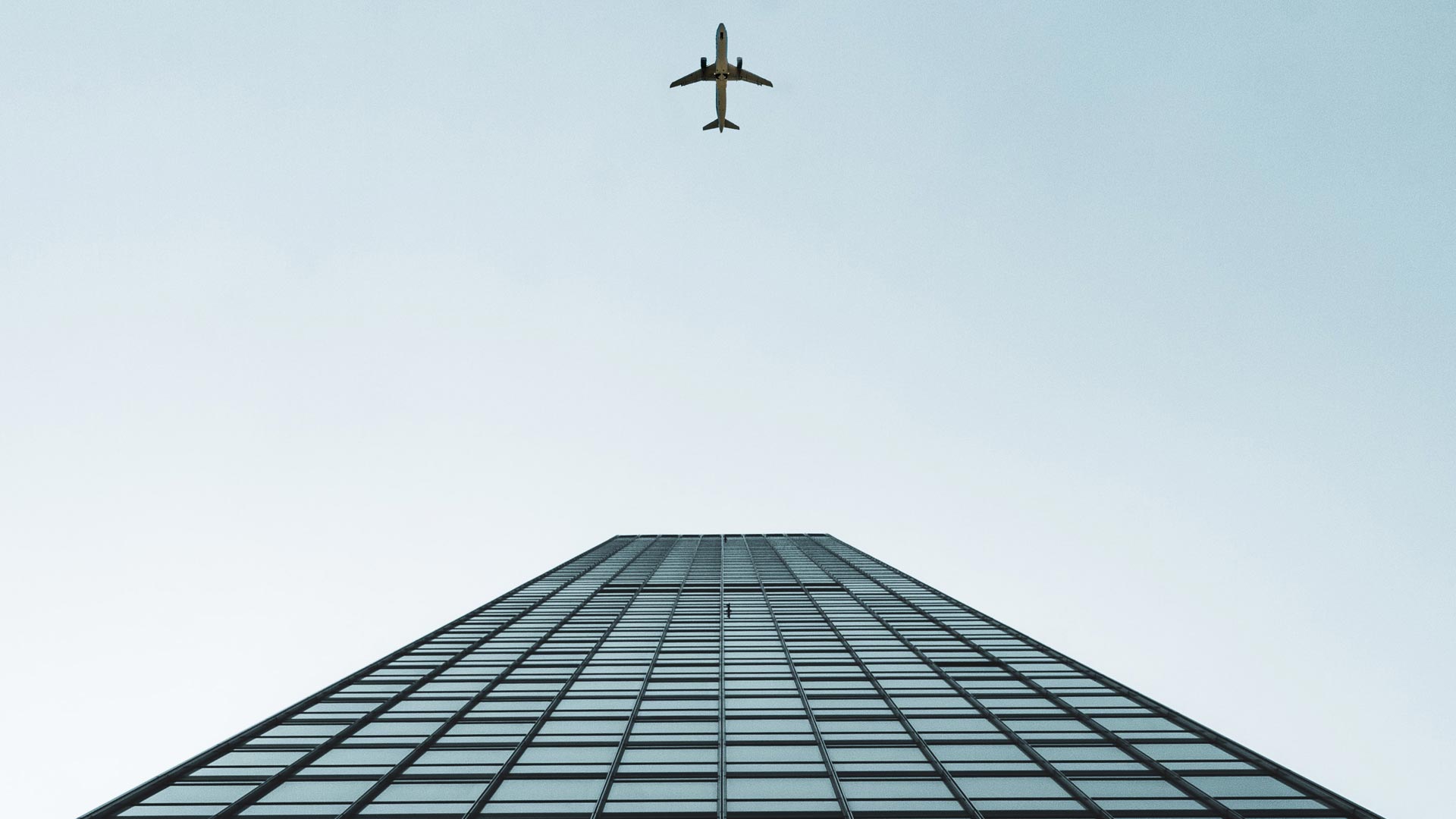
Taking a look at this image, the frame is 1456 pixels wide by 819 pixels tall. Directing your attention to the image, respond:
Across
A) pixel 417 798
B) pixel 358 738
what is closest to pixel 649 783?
pixel 417 798

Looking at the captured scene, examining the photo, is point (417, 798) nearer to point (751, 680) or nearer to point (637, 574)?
point (751, 680)

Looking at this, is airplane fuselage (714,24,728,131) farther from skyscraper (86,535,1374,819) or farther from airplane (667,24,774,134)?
skyscraper (86,535,1374,819)

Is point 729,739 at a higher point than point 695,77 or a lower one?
lower

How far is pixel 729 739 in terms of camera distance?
2114 cm

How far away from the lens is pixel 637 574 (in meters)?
54.6

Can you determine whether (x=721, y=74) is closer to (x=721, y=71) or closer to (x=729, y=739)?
(x=721, y=71)

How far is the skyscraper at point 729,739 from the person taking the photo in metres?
17.6

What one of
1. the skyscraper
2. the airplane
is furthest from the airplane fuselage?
the skyscraper

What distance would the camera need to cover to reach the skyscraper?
17.6 meters

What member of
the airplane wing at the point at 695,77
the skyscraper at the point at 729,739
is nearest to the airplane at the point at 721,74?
the airplane wing at the point at 695,77

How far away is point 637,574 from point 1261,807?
132 feet

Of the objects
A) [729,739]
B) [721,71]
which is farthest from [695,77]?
[729,739]

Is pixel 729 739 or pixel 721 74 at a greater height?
pixel 721 74

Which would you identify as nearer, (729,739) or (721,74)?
(729,739)
